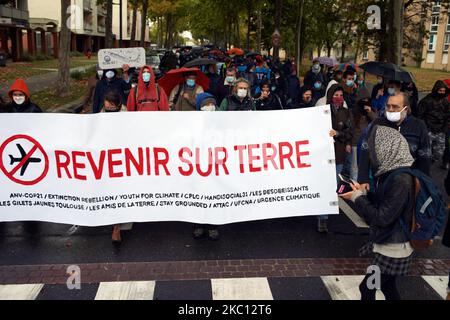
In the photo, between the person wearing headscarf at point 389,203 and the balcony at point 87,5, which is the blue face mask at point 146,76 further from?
the balcony at point 87,5

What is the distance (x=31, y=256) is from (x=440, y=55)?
66.4 m

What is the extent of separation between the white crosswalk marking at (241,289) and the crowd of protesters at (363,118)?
990 millimetres

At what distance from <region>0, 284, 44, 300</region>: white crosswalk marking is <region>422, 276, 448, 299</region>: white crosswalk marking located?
3834 mm

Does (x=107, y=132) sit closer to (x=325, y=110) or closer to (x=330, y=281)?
(x=325, y=110)

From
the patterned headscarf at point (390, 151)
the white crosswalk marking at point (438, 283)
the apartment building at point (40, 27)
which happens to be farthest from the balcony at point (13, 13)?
the patterned headscarf at point (390, 151)

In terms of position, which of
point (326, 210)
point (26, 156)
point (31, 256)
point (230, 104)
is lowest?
point (31, 256)

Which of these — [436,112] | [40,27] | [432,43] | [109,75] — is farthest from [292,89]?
[432,43]

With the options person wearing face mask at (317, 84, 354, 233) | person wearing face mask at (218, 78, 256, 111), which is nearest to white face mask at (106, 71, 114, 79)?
person wearing face mask at (218, 78, 256, 111)

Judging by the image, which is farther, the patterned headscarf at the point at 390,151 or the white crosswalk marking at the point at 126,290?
the white crosswalk marking at the point at 126,290

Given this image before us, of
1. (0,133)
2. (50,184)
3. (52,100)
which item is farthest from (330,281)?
(52,100)

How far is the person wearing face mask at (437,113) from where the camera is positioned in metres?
8.69

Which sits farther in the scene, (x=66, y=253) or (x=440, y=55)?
(x=440, y=55)

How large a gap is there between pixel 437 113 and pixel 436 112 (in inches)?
1.0

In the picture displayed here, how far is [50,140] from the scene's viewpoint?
5324mm
